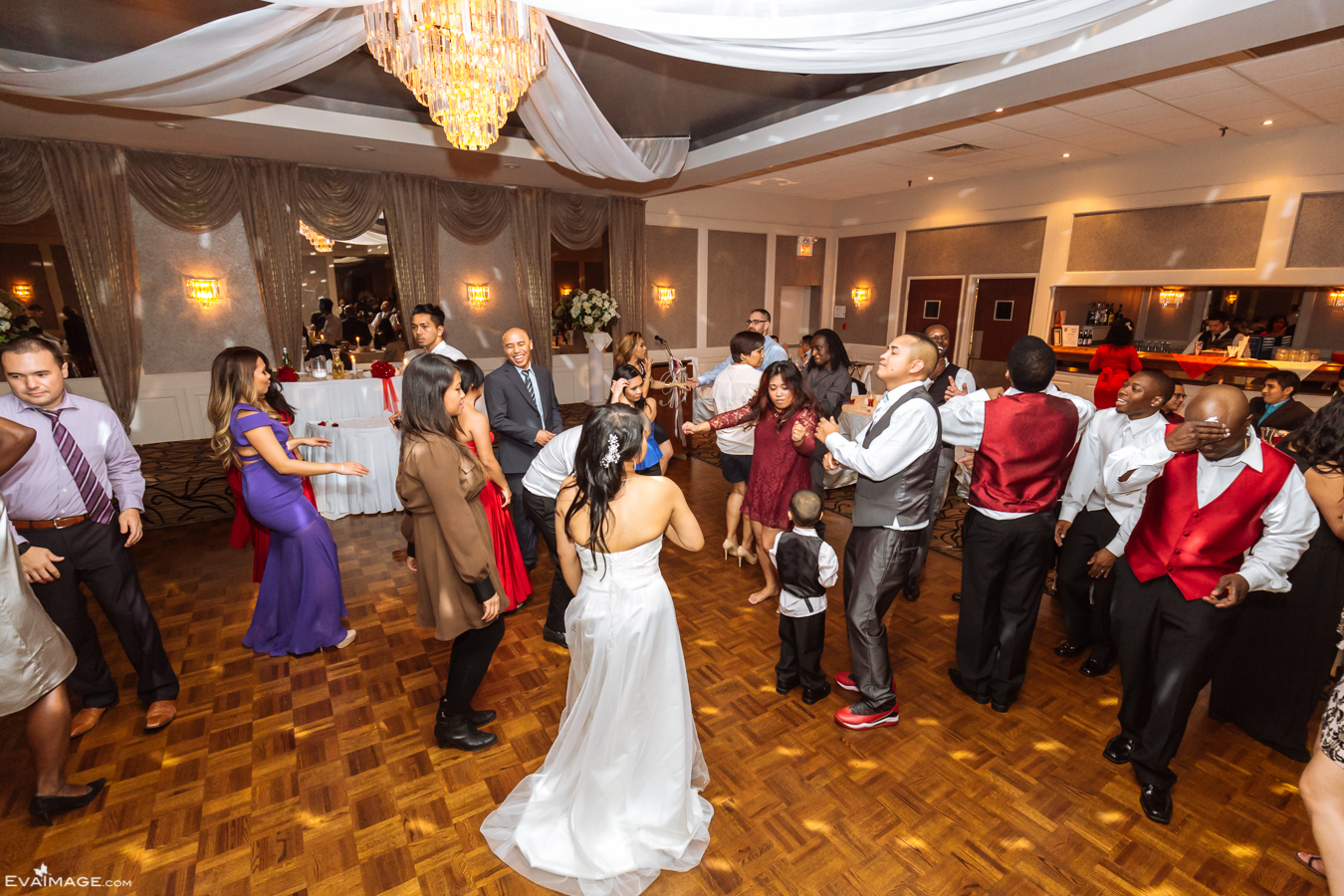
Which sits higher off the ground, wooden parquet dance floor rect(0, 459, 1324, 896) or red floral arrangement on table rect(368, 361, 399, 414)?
red floral arrangement on table rect(368, 361, 399, 414)

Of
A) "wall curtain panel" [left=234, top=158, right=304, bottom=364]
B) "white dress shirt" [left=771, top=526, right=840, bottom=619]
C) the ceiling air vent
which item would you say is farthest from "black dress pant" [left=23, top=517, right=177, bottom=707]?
the ceiling air vent

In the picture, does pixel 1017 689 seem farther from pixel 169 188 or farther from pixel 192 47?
pixel 169 188

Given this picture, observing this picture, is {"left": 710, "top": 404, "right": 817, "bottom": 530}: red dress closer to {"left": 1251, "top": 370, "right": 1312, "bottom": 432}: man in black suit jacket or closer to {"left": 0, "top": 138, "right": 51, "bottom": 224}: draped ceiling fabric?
{"left": 1251, "top": 370, "right": 1312, "bottom": 432}: man in black suit jacket

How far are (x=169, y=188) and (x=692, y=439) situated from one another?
6478 mm

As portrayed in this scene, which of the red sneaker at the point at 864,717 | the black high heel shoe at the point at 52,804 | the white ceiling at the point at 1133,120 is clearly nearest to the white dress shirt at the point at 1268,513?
the red sneaker at the point at 864,717

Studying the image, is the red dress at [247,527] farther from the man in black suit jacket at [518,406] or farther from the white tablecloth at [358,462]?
the white tablecloth at [358,462]

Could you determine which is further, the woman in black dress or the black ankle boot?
the black ankle boot

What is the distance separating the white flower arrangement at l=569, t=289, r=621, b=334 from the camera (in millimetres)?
8891

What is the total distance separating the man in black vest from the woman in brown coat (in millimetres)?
1460

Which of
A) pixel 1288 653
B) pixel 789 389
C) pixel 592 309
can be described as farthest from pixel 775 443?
pixel 592 309

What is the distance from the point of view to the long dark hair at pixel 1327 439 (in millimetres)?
1764

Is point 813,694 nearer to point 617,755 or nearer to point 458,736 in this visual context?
point 617,755

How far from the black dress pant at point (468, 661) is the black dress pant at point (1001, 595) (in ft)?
6.85

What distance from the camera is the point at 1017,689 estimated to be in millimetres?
2824
